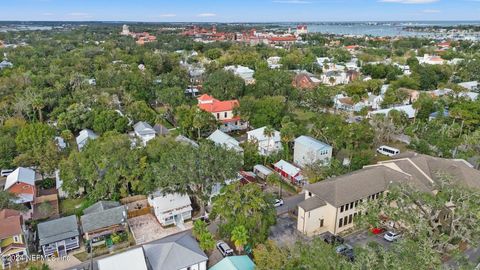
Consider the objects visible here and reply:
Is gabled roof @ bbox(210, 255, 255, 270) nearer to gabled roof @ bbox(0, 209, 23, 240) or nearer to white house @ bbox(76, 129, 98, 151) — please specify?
gabled roof @ bbox(0, 209, 23, 240)

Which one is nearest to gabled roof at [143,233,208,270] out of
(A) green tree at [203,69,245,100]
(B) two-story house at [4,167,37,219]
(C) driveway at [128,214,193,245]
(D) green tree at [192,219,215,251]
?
(D) green tree at [192,219,215,251]

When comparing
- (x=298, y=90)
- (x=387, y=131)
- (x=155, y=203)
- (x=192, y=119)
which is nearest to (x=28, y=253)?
(x=155, y=203)

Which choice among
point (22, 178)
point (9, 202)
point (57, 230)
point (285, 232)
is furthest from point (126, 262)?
point (22, 178)

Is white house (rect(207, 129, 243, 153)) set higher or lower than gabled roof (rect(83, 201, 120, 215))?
higher

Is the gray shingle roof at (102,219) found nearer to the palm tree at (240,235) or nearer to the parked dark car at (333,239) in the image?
the palm tree at (240,235)

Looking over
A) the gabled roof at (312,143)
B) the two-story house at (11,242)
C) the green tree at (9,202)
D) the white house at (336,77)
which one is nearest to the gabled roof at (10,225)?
the two-story house at (11,242)

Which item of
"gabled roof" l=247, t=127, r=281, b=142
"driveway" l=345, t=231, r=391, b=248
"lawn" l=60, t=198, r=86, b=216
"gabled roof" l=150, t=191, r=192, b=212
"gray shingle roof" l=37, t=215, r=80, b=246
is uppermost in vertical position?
"gabled roof" l=247, t=127, r=281, b=142
